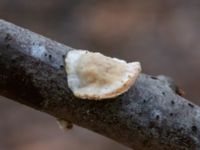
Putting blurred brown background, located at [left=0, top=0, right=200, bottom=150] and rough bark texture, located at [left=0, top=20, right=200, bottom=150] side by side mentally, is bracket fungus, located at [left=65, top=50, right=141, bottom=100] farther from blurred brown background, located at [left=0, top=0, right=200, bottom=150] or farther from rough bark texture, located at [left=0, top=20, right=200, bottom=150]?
blurred brown background, located at [left=0, top=0, right=200, bottom=150]

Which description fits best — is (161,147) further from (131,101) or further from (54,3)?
(54,3)

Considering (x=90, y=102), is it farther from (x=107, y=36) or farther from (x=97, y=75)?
(x=107, y=36)

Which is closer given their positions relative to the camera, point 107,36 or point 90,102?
point 90,102

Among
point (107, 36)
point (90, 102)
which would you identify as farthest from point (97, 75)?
point (107, 36)

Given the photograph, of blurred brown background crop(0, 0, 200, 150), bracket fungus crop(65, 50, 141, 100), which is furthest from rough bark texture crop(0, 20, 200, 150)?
blurred brown background crop(0, 0, 200, 150)

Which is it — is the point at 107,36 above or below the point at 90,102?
above

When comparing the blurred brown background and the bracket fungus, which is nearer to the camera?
the bracket fungus

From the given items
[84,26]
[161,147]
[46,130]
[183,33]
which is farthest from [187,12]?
[161,147]
